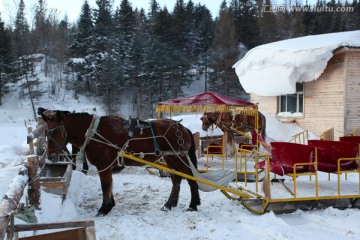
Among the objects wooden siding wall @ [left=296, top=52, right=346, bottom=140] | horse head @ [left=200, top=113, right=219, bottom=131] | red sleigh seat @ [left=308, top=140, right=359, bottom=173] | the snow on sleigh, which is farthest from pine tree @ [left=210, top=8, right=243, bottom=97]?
the snow on sleigh

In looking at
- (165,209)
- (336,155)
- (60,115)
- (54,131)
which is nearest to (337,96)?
(336,155)

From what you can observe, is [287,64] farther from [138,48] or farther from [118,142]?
[138,48]

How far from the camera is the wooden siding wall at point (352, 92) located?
49.6 ft

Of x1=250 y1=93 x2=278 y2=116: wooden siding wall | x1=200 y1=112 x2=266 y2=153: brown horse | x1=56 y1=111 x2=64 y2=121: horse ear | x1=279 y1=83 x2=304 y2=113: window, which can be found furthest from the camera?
x1=250 y1=93 x2=278 y2=116: wooden siding wall

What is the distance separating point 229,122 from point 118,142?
740cm

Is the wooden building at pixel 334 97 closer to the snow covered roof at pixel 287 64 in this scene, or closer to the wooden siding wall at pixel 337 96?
the wooden siding wall at pixel 337 96

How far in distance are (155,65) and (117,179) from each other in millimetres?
31126

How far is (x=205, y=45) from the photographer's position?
49.3m

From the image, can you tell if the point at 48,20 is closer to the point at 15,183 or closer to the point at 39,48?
the point at 39,48

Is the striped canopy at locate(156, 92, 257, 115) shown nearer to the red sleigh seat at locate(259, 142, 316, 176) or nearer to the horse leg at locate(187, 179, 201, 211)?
the red sleigh seat at locate(259, 142, 316, 176)

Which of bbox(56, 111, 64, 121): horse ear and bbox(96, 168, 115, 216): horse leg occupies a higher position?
bbox(56, 111, 64, 121): horse ear

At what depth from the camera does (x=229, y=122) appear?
13305mm

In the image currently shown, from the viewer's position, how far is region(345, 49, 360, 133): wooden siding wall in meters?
15.1

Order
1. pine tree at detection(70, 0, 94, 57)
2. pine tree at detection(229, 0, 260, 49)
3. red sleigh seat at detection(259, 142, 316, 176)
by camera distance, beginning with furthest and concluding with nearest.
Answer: pine tree at detection(229, 0, 260, 49) → pine tree at detection(70, 0, 94, 57) → red sleigh seat at detection(259, 142, 316, 176)
